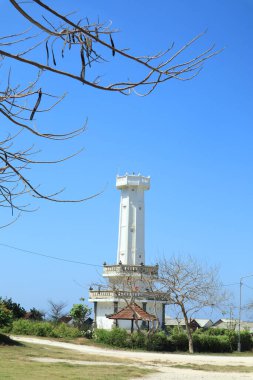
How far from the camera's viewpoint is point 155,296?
3425cm

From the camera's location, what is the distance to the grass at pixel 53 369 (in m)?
13.4

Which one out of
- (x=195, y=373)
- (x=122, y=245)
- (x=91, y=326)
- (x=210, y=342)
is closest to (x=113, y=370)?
(x=195, y=373)

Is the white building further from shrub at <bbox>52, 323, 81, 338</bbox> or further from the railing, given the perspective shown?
shrub at <bbox>52, 323, 81, 338</bbox>

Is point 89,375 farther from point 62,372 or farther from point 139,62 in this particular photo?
point 139,62

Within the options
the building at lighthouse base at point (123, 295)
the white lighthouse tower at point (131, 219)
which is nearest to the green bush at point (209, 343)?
the building at lighthouse base at point (123, 295)

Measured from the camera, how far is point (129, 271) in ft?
128

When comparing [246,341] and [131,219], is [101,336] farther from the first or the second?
[131,219]

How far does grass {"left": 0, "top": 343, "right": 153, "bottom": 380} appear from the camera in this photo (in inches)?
526

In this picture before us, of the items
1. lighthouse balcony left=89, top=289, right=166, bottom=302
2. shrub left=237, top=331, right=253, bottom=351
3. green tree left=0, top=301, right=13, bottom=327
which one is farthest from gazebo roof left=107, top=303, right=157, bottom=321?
green tree left=0, top=301, right=13, bottom=327

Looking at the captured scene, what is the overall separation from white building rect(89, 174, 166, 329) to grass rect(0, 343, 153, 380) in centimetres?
1359

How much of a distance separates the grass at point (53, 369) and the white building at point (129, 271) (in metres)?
13.6

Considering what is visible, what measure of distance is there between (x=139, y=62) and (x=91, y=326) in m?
35.6

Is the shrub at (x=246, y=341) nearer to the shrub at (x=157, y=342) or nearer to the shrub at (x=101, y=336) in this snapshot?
the shrub at (x=157, y=342)

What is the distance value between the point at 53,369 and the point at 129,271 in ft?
78.4
